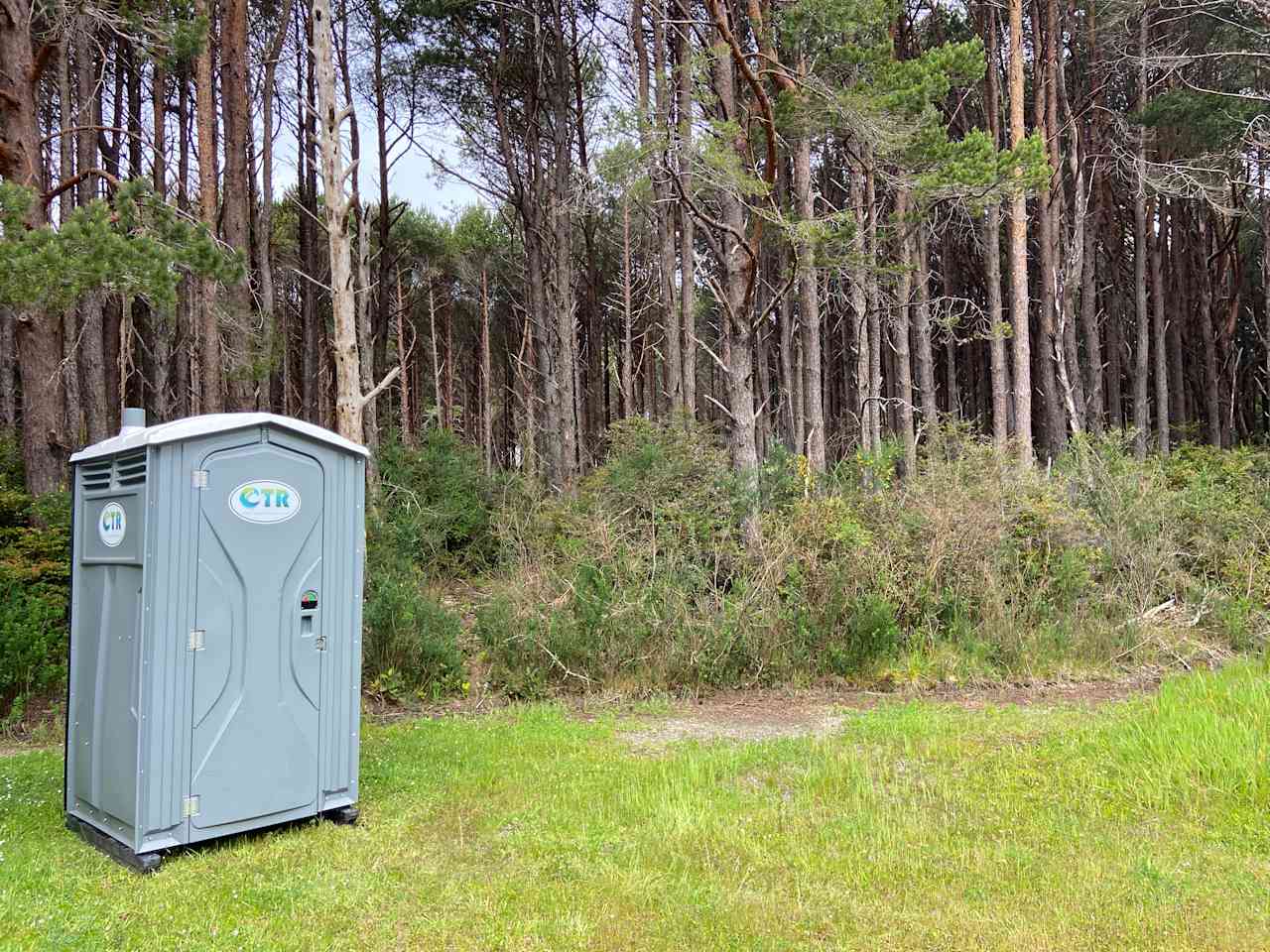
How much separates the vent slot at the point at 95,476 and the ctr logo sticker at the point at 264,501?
0.76m

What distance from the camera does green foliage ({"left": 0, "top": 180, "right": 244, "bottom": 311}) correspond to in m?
7.12

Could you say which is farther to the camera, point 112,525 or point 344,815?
point 344,815

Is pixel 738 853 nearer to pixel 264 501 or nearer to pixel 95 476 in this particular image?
pixel 264 501

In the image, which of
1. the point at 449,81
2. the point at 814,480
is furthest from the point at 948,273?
the point at 814,480

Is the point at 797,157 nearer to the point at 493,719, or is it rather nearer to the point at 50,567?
the point at 493,719

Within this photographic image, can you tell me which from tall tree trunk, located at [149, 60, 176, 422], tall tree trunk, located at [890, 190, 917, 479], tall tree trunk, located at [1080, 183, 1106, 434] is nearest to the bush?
tall tree trunk, located at [149, 60, 176, 422]

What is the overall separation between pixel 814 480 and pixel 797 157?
6.24 m

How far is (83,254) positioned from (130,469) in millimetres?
4366

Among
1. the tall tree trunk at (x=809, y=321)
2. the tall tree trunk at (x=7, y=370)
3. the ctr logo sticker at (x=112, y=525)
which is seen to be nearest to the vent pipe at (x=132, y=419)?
the ctr logo sticker at (x=112, y=525)

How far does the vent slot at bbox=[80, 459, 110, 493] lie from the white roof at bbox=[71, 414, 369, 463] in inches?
2.0

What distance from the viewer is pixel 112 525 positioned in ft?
14.0

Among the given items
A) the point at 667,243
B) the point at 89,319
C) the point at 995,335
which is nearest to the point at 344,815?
the point at 89,319

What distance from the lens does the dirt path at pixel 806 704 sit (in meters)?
6.35

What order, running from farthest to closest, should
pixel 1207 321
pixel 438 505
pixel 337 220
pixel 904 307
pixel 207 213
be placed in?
1. pixel 1207 321
2. pixel 904 307
3. pixel 438 505
4. pixel 207 213
5. pixel 337 220
